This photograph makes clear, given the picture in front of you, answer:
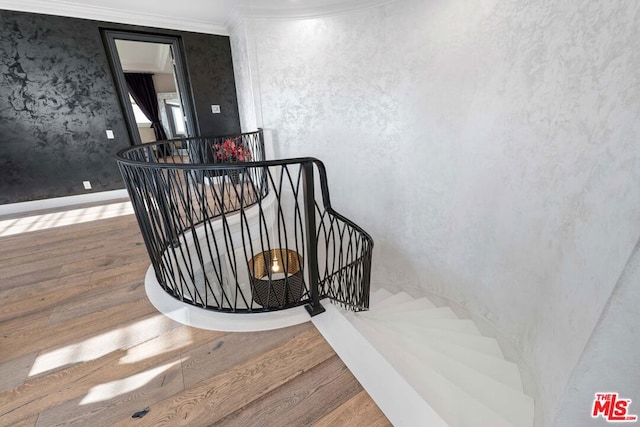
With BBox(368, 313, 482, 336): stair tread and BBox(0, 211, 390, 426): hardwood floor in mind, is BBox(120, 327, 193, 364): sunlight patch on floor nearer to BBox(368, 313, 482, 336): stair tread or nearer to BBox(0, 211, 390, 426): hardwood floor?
BBox(0, 211, 390, 426): hardwood floor

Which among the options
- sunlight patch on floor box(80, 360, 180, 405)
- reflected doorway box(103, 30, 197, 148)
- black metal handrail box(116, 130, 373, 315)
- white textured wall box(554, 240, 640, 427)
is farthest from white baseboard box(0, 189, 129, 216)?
white textured wall box(554, 240, 640, 427)

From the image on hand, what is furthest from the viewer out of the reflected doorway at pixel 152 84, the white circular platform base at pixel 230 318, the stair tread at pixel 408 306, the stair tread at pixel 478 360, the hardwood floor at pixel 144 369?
the reflected doorway at pixel 152 84

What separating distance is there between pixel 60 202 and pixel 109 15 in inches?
107

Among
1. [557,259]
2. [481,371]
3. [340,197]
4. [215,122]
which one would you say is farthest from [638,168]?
[215,122]

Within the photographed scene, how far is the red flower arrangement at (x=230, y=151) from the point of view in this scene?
4.02 m

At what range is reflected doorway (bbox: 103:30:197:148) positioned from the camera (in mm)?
3914

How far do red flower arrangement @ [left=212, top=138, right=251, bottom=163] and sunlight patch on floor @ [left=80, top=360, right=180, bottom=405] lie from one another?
3227 millimetres

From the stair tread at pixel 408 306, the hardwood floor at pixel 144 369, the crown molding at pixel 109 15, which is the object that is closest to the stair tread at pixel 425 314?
the stair tread at pixel 408 306

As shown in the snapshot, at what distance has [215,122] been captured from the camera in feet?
15.6

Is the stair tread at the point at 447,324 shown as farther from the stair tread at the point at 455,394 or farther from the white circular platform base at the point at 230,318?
the white circular platform base at the point at 230,318

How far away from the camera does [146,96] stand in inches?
301

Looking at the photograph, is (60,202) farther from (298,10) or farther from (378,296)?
(378,296)

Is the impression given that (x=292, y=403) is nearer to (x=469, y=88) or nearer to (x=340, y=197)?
(x=469, y=88)

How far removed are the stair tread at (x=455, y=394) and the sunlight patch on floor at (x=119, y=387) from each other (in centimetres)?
125
